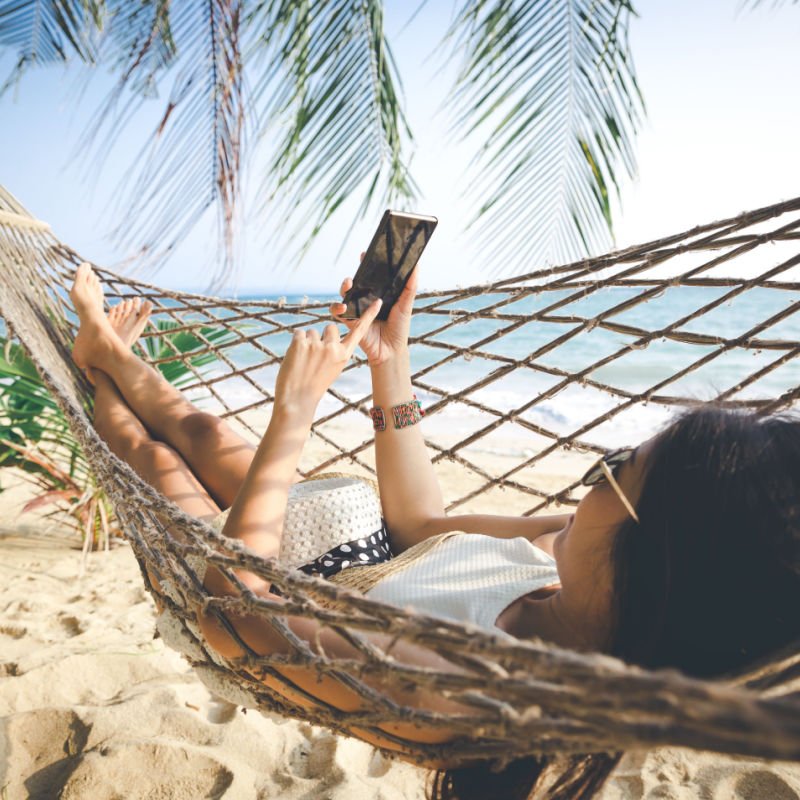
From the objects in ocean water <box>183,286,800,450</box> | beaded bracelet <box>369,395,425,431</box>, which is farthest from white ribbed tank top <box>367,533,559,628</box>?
ocean water <box>183,286,800,450</box>

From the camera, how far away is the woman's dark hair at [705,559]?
60cm

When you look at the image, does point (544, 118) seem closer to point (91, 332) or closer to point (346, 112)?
point (346, 112)

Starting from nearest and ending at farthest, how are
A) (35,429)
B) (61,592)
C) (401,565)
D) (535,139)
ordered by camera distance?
(401,565) → (535,139) → (61,592) → (35,429)

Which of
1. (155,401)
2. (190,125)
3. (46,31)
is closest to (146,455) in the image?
(155,401)

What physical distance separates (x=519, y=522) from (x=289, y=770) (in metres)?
0.63

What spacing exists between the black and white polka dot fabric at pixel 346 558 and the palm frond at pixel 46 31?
147 cm

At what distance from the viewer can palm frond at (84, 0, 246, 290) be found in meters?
1.49

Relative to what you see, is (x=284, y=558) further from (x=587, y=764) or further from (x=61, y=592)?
(x=61, y=592)

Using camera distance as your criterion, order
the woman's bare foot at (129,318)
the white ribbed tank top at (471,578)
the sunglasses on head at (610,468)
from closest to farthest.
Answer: the sunglasses on head at (610,468)
the white ribbed tank top at (471,578)
the woman's bare foot at (129,318)

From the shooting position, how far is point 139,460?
1.23 metres

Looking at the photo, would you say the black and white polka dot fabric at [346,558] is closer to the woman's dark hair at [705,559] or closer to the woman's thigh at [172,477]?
the woman's thigh at [172,477]

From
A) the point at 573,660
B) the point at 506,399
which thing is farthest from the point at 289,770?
the point at 506,399

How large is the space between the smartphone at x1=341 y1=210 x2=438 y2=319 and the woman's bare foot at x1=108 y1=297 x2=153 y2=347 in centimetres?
74

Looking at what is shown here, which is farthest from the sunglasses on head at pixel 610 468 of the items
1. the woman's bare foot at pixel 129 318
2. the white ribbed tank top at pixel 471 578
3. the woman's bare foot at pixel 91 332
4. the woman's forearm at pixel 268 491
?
the woman's bare foot at pixel 129 318
